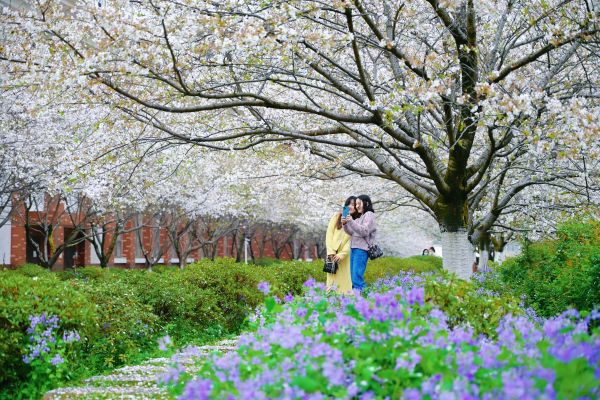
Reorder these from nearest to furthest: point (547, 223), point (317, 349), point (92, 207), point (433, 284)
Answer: point (317, 349) → point (433, 284) → point (547, 223) → point (92, 207)

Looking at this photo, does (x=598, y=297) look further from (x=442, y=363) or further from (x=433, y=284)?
(x=442, y=363)

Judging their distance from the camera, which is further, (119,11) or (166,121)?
(166,121)

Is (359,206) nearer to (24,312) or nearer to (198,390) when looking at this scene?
(24,312)

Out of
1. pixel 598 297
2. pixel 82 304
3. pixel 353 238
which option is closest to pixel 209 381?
pixel 82 304

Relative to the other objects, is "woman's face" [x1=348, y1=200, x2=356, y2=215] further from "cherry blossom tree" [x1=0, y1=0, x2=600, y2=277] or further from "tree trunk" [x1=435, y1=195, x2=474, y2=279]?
"tree trunk" [x1=435, y1=195, x2=474, y2=279]

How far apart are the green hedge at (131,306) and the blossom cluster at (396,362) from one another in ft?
3.04

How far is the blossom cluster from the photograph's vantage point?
2.34m

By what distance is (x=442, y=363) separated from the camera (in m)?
2.76

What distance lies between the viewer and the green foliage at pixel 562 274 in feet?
21.6

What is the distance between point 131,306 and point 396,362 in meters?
6.08

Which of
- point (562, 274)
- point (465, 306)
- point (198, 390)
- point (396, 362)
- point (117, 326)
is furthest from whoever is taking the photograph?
point (117, 326)

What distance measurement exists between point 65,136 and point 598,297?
1395cm

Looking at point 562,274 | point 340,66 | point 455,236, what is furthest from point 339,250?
point 562,274

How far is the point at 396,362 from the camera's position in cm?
284
